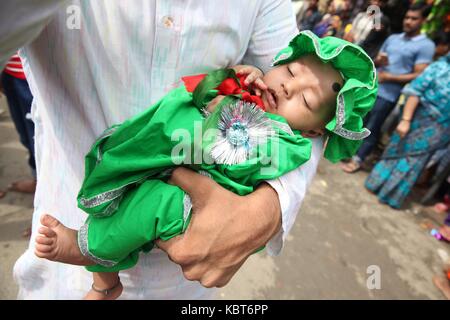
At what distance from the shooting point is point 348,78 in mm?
1100

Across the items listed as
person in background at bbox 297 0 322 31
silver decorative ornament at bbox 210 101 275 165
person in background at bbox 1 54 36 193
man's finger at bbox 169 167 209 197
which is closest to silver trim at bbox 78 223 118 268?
man's finger at bbox 169 167 209 197

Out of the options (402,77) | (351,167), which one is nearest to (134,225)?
(402,77)

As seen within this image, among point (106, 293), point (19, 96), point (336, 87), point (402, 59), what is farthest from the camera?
point (402, 59)

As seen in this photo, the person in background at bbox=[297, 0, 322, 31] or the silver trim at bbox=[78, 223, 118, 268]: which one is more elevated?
the silver trim at bbox=[78, 223, 118, 268]

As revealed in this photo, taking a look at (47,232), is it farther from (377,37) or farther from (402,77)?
(377,37)

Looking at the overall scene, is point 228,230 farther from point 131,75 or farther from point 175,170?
Result: point 131,75

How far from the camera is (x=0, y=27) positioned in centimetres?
39

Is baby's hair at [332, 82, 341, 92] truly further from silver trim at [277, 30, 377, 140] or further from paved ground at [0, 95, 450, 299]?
paved ground at [0, 95, 450, 299]

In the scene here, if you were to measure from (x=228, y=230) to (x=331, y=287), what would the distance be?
216 cm

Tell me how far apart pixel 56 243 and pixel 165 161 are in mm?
433

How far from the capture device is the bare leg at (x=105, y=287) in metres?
1.16

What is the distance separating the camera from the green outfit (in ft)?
3.07
